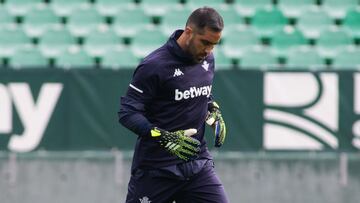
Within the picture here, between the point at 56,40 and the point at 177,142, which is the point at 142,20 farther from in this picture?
the point at 177,142

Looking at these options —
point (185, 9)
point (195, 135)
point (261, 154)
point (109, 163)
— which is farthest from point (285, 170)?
point (195, 135)

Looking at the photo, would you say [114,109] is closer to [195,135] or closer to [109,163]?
[109,163]

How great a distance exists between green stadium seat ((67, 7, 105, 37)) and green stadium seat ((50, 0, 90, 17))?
0.10 meters

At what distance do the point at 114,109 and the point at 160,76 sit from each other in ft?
11.3

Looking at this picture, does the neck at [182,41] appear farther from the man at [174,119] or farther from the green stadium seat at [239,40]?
the green stadium seat at [239,40]

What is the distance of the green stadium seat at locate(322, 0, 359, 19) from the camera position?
414 inches

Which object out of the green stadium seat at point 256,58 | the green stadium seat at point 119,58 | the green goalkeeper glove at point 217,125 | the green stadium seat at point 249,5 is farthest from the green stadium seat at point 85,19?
the green goalkeeper glove at point 217,125

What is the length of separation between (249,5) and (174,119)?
5.43m

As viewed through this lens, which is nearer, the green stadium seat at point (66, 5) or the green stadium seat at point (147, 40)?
the green stadium seat at point (147, 40)

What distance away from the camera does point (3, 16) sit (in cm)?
1027

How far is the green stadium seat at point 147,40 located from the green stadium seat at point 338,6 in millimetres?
2122

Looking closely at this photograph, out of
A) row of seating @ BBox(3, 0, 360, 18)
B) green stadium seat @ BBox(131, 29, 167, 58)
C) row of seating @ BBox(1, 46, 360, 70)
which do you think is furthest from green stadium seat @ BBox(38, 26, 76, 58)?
green stadium seat @ BBox(131, 29, 167, 58)

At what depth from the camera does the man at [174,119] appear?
205 inches

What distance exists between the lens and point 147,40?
991cm
